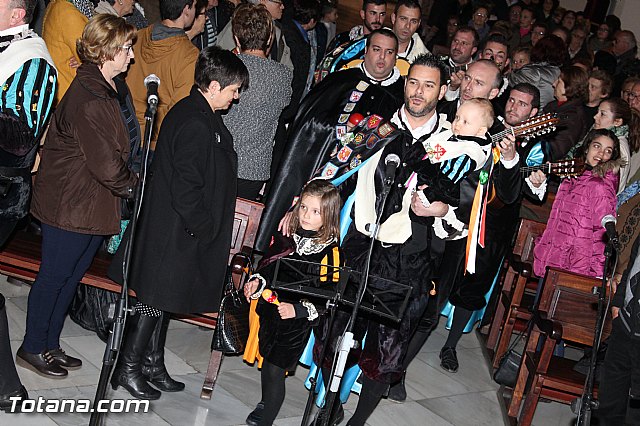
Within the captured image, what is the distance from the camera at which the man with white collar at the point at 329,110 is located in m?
6.06

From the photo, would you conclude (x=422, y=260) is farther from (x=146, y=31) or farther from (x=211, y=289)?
(x=146, y=31)

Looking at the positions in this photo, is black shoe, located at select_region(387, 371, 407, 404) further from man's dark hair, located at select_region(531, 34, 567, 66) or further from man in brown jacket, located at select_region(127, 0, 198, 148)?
man's dark hair, located at select_region(531, 34, 567, 66)

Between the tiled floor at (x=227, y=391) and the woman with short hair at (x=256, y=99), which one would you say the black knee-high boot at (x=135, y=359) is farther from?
the woman with short hair at (x=256, y=99)

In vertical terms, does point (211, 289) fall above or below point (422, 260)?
below

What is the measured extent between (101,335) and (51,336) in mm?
588

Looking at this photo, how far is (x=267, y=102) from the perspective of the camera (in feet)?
18.8

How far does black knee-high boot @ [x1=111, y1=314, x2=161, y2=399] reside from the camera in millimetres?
4859

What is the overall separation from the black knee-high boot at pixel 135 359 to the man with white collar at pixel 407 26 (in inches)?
129

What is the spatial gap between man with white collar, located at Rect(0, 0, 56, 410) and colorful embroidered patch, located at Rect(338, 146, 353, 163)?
5.17ft

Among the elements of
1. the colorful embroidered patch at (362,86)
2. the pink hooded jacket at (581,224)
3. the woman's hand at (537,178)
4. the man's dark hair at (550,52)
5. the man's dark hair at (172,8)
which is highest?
the man's dark hair at (550,52)

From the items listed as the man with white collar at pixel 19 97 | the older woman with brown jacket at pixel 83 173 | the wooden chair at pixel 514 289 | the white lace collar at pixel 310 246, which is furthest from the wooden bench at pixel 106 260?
the wooden chair at pixel 514 289

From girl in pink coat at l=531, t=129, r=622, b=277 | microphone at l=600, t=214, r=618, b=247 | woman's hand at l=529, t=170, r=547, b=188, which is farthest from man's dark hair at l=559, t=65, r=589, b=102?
microphone at l=600, t=214, r=618, b=247

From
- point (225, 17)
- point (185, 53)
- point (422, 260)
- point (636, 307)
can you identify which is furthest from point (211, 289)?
point (225, 17)

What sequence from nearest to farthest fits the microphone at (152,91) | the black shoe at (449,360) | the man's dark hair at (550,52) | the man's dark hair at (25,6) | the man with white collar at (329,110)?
the microphone at (152,91) → the man's dark hair at (25,6) → the man with white collar at (329,110) → the black shoe at (449,360) → the man's dark hair at (550,52)
